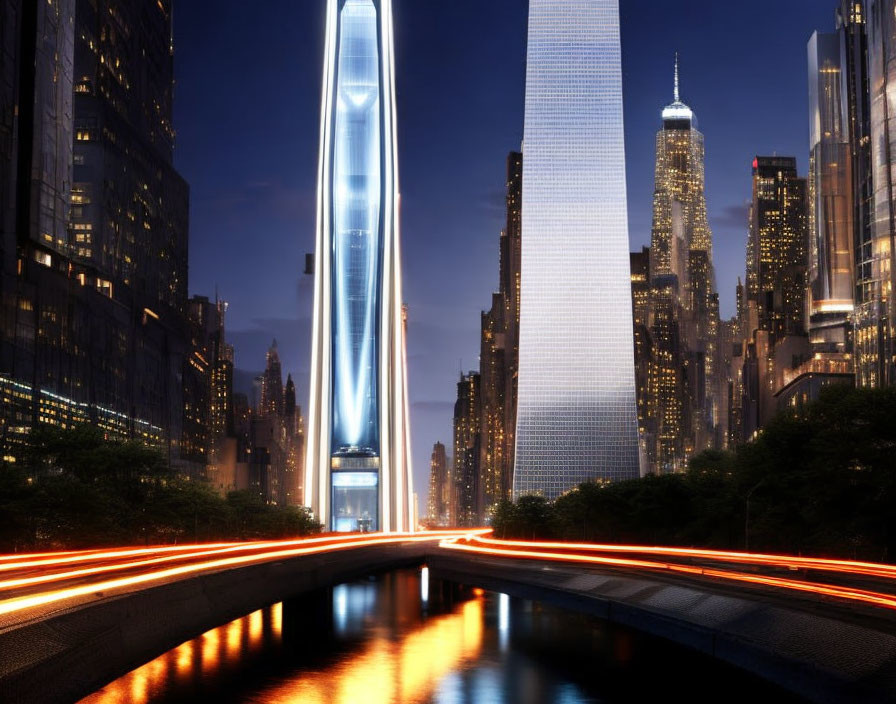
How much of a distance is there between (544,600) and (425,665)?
33.9ft

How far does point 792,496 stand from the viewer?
225ft

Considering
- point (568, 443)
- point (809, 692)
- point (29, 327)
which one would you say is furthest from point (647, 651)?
point (568, 443)

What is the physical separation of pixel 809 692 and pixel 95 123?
172131mm

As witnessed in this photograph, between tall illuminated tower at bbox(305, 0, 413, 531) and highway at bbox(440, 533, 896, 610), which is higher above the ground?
tall illuminated tower at bbox(305, 0, 413, 531)

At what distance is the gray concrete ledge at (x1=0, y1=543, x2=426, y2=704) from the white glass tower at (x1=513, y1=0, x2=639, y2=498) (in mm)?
154660

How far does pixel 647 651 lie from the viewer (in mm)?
39844

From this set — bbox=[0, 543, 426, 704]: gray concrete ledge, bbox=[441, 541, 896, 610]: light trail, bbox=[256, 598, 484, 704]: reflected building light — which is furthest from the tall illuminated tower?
bbox=[0, 543, 426, 704]: gray concrete ledge

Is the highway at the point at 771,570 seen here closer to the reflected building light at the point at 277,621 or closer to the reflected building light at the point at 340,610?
the reflected building light at the point at 340,610

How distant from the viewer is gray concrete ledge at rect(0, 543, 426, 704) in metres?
18.3

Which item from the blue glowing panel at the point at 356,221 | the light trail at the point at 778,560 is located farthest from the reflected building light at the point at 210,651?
the blue glowing panel at the point at 356,221

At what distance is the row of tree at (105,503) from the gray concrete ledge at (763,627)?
80.9 ft

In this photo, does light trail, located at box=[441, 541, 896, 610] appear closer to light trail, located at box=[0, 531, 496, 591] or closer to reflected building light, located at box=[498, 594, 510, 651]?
reflected building light, located at box=[498, 594, 510, 651]

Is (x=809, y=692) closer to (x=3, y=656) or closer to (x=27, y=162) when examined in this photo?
(x=3, y=656)

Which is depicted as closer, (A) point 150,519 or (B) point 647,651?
(B) point 647,651
